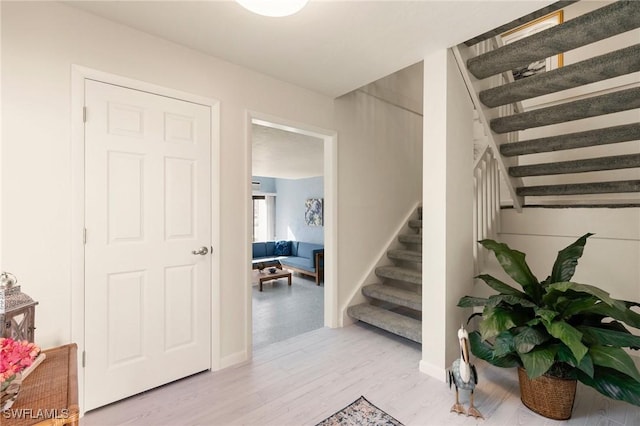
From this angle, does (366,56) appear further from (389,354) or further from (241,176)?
Answer: (389,354)

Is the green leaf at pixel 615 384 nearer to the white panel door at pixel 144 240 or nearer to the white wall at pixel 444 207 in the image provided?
the white wall at pixel 444 207

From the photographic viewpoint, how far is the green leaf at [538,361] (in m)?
1.50

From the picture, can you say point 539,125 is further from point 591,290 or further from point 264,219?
point 264,219

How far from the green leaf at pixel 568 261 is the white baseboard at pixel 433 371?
976mm

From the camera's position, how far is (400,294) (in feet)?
9.72

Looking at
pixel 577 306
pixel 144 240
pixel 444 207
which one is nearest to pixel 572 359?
pixel 577 306

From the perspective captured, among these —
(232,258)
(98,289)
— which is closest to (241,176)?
(232,258)

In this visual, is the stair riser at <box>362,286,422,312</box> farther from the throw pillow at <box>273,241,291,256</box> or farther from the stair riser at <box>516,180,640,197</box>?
the throw pillow at <box>273,241,291,256</box>

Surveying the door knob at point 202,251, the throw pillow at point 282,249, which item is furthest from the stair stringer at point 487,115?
the throw pillow at point 282,249

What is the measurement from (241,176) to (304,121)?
2.80ft

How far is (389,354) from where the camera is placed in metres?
2.51

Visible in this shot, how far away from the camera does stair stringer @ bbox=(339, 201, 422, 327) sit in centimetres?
314

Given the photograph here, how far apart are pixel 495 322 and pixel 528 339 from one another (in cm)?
Answer: 17

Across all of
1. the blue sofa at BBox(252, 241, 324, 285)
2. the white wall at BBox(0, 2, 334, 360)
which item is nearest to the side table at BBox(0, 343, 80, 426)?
the white wall at BBox(0, 2, 334, 360)
